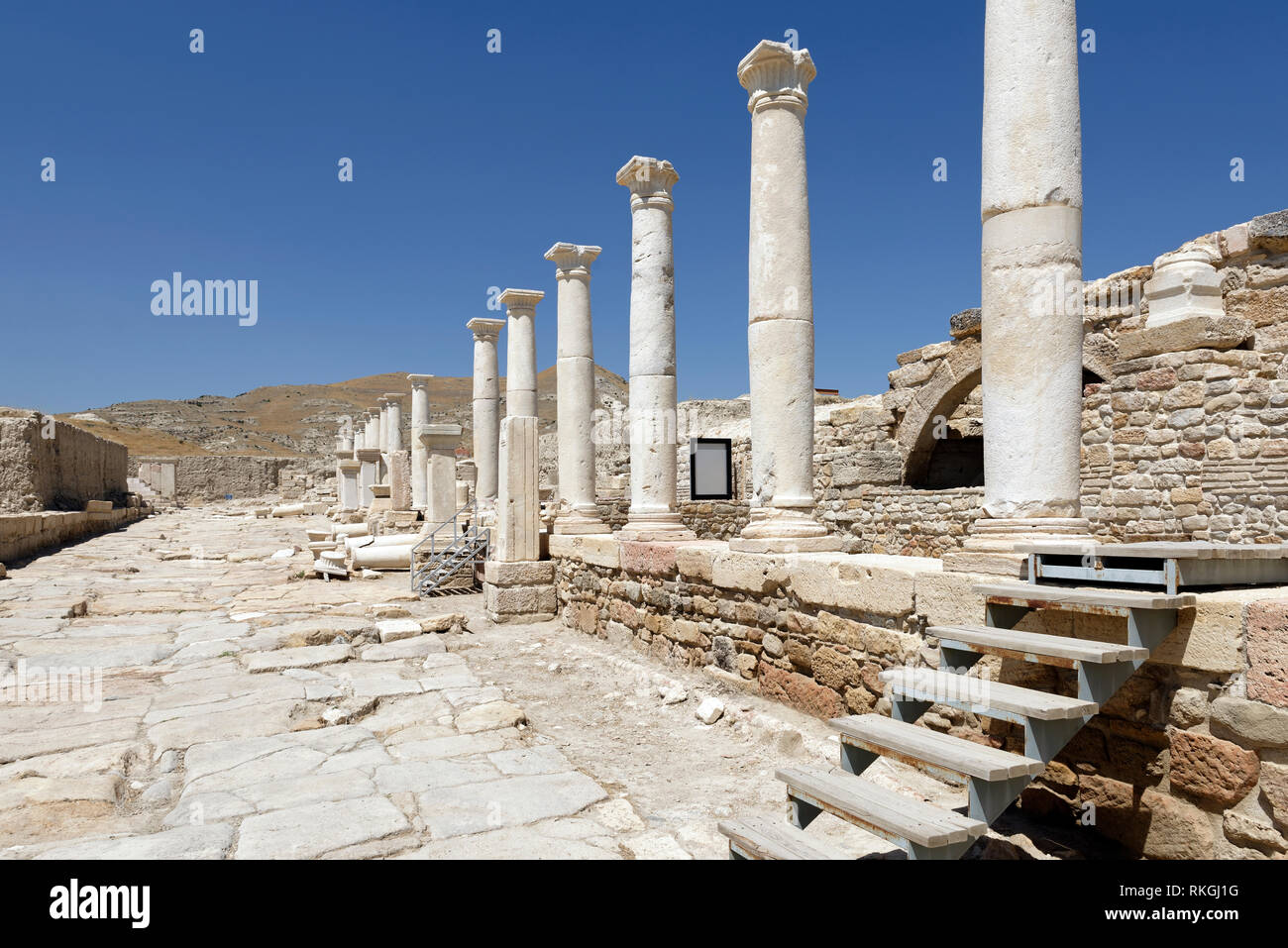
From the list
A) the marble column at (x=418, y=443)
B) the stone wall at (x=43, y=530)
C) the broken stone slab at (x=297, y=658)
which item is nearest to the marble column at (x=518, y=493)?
the broken stone slab at (x=297, y=658)

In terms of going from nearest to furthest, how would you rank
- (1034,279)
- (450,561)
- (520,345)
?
1. (1034,279)
2. (450,561)
3. (520,345)

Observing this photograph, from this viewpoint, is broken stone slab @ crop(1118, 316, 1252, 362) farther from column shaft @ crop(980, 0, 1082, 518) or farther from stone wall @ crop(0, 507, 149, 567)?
stone wall @ crop(0, 507, 149, 567)

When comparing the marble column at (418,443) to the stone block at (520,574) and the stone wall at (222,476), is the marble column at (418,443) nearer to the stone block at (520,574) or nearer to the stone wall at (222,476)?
the stone block at (520,574)

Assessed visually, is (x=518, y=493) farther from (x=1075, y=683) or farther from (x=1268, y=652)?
(x=1268, y=652)

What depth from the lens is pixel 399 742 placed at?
480 cm

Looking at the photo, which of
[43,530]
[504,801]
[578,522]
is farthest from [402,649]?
[43,530]

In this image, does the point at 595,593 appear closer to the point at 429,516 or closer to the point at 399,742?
the point at 399,742

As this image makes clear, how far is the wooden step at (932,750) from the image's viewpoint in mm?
2465

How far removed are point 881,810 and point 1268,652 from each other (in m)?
1.50

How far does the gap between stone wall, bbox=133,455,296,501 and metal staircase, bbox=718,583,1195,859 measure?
4516 cm

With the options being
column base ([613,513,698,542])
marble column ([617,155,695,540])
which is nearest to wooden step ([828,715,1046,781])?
column base ([613,513,698,542])

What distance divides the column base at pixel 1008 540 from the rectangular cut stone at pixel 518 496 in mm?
6120

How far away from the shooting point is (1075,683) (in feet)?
11.1
